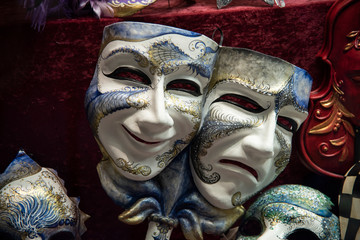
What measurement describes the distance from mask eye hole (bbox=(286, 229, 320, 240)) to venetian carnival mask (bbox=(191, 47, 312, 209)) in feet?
0.39

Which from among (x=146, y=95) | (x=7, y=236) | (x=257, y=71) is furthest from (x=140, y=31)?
(x=7, y=236)

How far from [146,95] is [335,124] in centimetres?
55

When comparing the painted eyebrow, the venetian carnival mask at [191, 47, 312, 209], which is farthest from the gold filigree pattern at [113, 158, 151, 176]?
the painted eyebrow

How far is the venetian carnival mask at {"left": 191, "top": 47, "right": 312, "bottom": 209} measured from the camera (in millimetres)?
1049

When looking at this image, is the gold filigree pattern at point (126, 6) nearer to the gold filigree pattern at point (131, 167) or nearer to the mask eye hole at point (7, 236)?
the gold filigree pattern at point (131, 167)

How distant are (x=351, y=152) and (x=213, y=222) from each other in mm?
420

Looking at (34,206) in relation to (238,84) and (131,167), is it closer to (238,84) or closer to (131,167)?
(131,167)

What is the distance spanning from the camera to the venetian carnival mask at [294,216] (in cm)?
104

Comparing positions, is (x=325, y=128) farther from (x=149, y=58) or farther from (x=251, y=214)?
(x=149, y=58)

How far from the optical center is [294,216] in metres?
1.04

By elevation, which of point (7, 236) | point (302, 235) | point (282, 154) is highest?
point (282, 154)

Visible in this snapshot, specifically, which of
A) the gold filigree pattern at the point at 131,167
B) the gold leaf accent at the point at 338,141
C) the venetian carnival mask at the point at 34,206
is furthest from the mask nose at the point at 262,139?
the venetian carnival mask at the point at 34,206

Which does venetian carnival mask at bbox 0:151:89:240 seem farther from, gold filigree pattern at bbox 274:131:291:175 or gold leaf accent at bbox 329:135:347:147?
gold leaf accent at bbox 329:135:347:147

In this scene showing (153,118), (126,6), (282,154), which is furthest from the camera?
(126,6)
